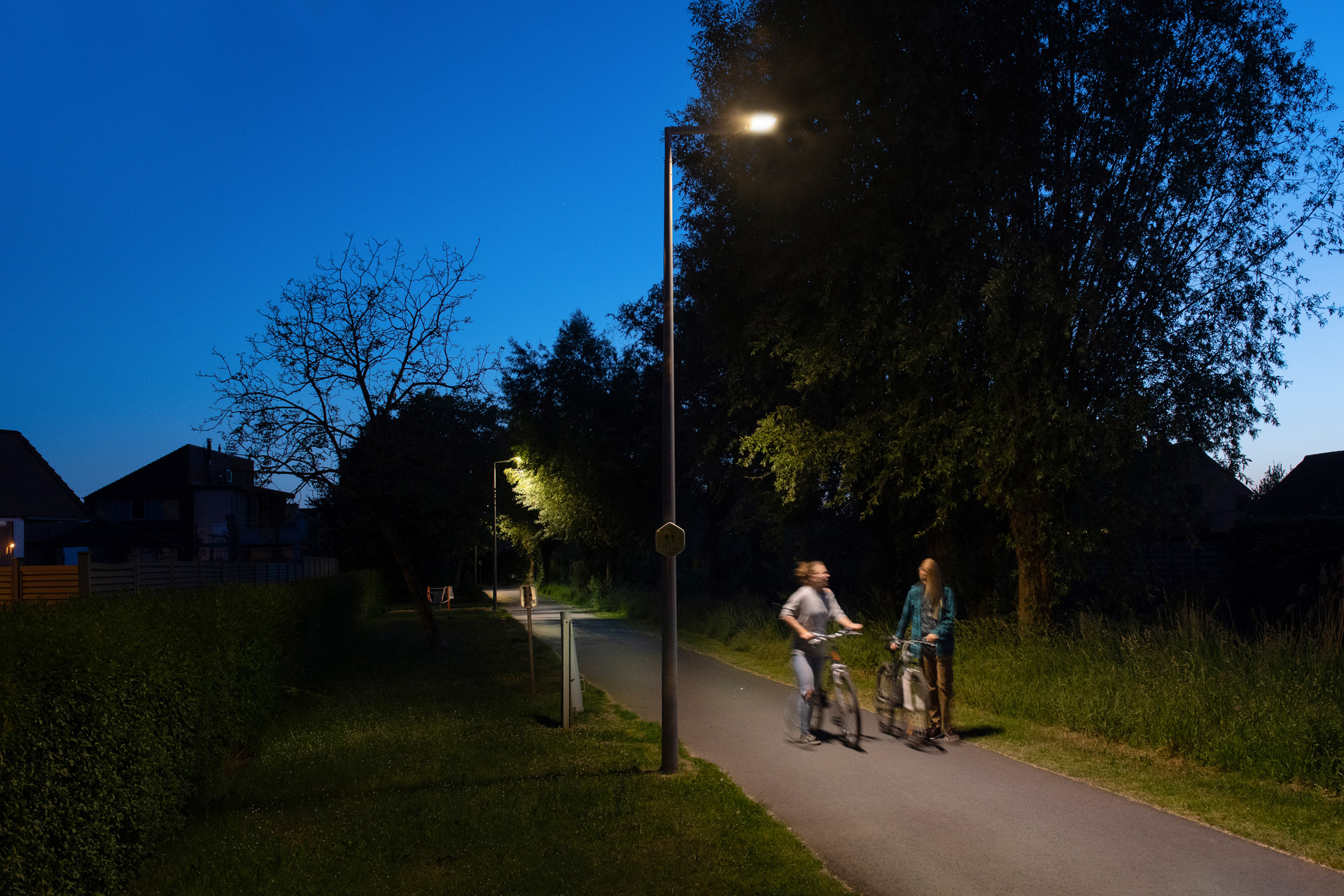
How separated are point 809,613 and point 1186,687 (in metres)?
3.82

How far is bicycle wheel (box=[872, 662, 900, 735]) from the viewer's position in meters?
10.5

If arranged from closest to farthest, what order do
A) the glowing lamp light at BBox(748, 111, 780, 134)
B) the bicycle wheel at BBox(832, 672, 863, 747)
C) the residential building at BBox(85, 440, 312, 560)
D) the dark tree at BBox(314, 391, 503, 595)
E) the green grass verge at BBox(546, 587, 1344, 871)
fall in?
the green grass verge at BBox(546, 587, 1344, 871) → the glowing lamp light at BBox(748, 111, 780, 134) → the bicycle wheel at BBox(832, 672, 863, 747) → the dark tree at BBox(314, 391, 503, 595) → the residential building at BBox(85, 440, 312, 560)

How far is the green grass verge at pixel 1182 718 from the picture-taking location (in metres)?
7.55

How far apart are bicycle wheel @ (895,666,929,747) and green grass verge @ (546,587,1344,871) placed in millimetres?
649

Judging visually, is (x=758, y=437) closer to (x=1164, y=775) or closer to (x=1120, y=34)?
(x=1120, y=34)

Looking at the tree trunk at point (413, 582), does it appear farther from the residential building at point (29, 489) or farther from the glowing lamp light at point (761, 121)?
the residential building at point (29, 489)

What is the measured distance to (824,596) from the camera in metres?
10.3

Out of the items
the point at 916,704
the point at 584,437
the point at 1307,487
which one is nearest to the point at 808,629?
the point at 916,704

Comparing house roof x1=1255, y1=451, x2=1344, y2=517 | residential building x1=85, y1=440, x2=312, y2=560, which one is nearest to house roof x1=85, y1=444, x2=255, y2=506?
residential building x1=85, y1=440, x2=312, y2=560

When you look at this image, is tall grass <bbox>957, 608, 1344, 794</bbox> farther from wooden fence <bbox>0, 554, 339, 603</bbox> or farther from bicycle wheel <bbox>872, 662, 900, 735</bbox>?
wooden fence <bbox>0, 554, 339, 603</bbox>

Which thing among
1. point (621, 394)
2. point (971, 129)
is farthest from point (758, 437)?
point (621, 394)

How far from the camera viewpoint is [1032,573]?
14859 millimetres

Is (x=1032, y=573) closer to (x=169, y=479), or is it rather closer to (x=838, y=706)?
(x=838, y=706)

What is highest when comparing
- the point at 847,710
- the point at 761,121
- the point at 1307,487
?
the point at 761,121
